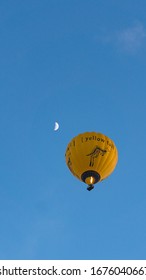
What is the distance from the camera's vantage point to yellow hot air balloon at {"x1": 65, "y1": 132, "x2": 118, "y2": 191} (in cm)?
4122

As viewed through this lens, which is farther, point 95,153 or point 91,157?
point 95,153

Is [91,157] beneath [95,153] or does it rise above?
beneath

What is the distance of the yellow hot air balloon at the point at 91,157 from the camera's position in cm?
4122

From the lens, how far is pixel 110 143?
42.5 m

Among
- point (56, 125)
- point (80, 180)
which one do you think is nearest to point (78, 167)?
point (80, 180)

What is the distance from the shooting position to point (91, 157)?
4125 centimetres
